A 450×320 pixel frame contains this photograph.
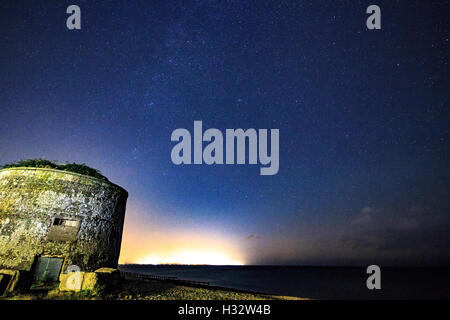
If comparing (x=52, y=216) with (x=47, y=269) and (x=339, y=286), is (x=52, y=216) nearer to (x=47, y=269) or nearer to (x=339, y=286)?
(x=47, y=269)

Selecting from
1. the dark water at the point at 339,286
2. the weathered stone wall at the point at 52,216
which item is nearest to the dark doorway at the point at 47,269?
the weathered stone wall at the point at 52,216

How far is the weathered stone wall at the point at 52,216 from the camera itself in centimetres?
1320

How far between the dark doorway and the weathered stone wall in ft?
1.12

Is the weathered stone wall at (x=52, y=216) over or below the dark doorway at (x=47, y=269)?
over

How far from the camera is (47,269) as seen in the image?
13367 mm

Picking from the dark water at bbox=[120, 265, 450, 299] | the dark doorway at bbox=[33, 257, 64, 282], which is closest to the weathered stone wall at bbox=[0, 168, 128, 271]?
the dark doorway at bbox=[33, 257, 64, 282]

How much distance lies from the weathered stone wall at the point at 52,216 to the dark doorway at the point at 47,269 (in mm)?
340

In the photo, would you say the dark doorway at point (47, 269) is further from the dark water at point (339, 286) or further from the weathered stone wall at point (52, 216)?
the dark water at point (339, 286)

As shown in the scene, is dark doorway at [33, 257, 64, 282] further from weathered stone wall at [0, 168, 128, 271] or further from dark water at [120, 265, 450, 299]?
dark water at [120, 265, 450, 299]

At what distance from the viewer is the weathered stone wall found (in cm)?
1320

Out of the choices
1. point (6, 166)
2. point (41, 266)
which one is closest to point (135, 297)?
point (41, 266)
